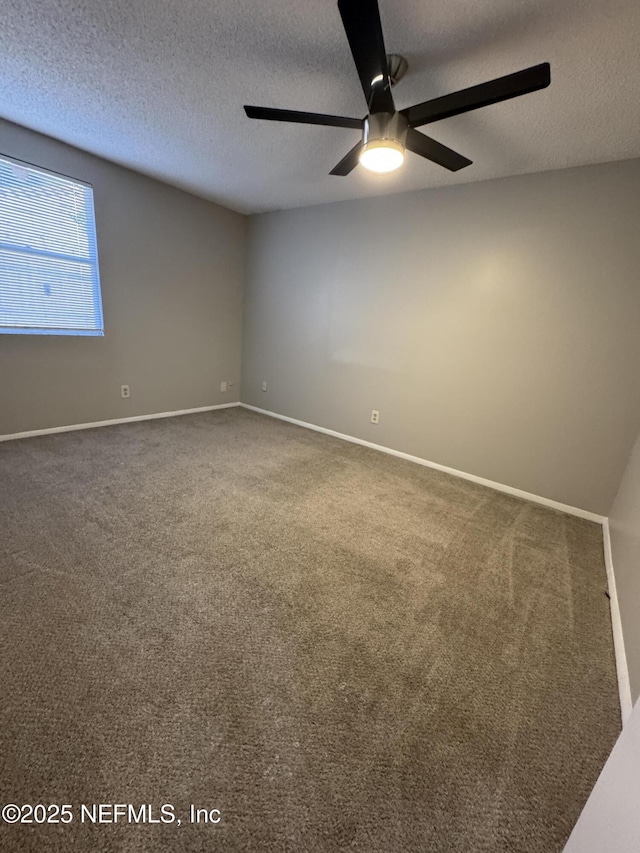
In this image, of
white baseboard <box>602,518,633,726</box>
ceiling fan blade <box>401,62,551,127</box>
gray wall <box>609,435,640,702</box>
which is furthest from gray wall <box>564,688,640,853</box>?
ceiling fan blade <box>401,62,551,127</box>

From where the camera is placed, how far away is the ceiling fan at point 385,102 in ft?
3.62

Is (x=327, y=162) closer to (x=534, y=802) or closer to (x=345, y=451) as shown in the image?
(x=345, y=451)

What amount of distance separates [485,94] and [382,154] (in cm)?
43

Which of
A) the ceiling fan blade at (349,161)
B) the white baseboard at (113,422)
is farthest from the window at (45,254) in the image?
the ceiling fan blade at (349,161)

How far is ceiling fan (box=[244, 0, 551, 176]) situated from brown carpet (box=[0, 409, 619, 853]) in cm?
204

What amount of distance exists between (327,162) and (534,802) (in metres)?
3.47

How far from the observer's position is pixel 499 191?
2533mm

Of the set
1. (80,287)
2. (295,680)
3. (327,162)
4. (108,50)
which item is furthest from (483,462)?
(80,287)

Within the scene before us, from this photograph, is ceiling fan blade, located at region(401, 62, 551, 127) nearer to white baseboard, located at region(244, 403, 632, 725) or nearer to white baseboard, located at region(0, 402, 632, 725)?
white baseboard, located at region(244, 403, 632, 725)

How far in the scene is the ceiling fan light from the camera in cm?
147

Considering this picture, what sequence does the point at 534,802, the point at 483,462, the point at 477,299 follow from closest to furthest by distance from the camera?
the point at 534,802 → the point at 477,299 → the point at 483,462

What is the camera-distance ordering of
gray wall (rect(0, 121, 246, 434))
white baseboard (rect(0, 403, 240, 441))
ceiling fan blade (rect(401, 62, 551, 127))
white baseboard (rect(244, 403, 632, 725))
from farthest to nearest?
white baseboard (rect(0, 403, 240, 441))
gray wall (rect(0, 121, 246, 434))
white baseboard (rect(244, 403, 632, 725))
ceiling fan blade (rect(401, 62, 551, 127))

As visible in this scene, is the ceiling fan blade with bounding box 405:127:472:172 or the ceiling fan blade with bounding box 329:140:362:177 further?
the ceiling fan blade with bounding box 329:140:362:177

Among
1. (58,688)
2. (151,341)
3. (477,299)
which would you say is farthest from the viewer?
(151,341)
